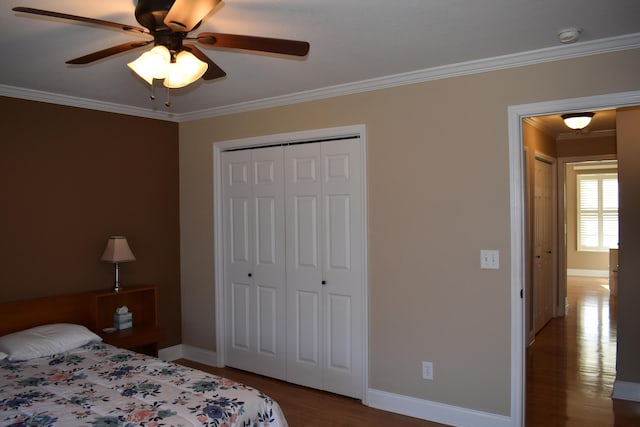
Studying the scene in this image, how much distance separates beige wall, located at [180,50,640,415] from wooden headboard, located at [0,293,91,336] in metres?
2.36

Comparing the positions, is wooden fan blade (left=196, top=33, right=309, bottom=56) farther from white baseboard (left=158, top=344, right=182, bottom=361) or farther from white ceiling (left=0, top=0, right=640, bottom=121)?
white baseboard (left=158, top=344, right=182, bottom=361)

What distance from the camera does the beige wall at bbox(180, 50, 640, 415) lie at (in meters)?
3.00

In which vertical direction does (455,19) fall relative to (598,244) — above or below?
above

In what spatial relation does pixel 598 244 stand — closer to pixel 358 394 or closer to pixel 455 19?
pixel 358 394

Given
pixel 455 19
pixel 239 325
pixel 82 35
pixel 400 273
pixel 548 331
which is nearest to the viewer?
pixel 455 19

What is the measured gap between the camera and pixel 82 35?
2.48 meters

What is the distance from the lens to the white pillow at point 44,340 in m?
3.06

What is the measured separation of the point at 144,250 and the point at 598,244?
926 centimetres

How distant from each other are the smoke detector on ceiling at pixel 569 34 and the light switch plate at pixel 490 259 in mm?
1303

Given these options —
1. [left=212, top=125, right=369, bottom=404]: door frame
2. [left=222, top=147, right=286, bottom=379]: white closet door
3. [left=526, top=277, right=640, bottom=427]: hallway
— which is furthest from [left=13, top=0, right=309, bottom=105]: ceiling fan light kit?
[left=526, top=277, right=640, bottom=427]: hallway

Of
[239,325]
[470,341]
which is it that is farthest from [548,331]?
[239,325]

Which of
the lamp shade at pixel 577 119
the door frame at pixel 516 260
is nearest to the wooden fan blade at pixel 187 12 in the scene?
the door frame at pixel 516 260

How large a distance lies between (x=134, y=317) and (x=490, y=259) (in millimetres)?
3137

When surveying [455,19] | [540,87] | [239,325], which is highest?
[455,19]
